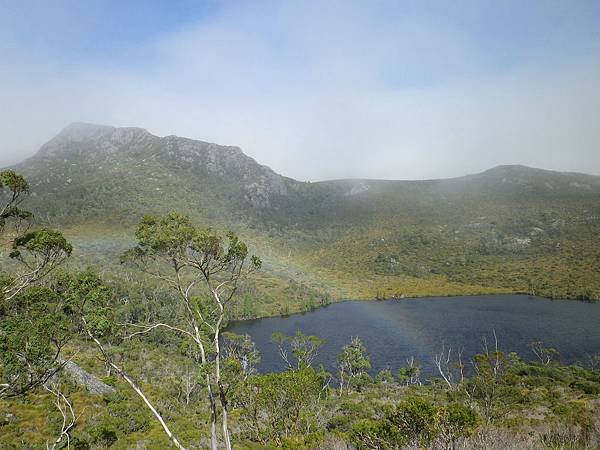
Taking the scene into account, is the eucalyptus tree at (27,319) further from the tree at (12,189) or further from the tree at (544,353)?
the tree at (544,353)

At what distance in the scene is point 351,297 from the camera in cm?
17438

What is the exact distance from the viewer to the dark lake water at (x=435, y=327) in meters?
91.3

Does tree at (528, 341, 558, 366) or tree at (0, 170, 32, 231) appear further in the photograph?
tree at (528, 341, 558, 366)

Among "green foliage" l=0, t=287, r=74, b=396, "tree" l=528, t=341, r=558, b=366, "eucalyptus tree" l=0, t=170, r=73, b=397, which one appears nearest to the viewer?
"green foliage" l=0, t=287, r=74, b=396

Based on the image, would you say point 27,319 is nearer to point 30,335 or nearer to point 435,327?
point 30,335

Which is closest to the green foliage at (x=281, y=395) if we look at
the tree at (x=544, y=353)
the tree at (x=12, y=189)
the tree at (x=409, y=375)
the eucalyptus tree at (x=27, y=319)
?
the eucalyptus tree at (x=27, y=319)

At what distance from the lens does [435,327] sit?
115 meters

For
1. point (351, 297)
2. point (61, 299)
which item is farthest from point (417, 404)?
point (351, 297)

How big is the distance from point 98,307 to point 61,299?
2263 mm

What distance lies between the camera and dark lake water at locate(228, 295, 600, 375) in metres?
91.3

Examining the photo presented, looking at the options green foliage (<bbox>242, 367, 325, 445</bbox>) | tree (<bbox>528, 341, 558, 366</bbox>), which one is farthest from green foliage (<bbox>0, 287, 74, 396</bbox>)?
tree (<bbox>528, 341, 558, 366</bbox>)

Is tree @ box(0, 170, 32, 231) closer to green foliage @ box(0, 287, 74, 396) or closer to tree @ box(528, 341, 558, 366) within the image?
green foliage @ box(0, 287, 74, 396)

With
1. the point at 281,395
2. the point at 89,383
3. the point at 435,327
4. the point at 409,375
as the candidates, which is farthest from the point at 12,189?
the point at 435,327

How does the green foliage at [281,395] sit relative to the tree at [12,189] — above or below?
below
